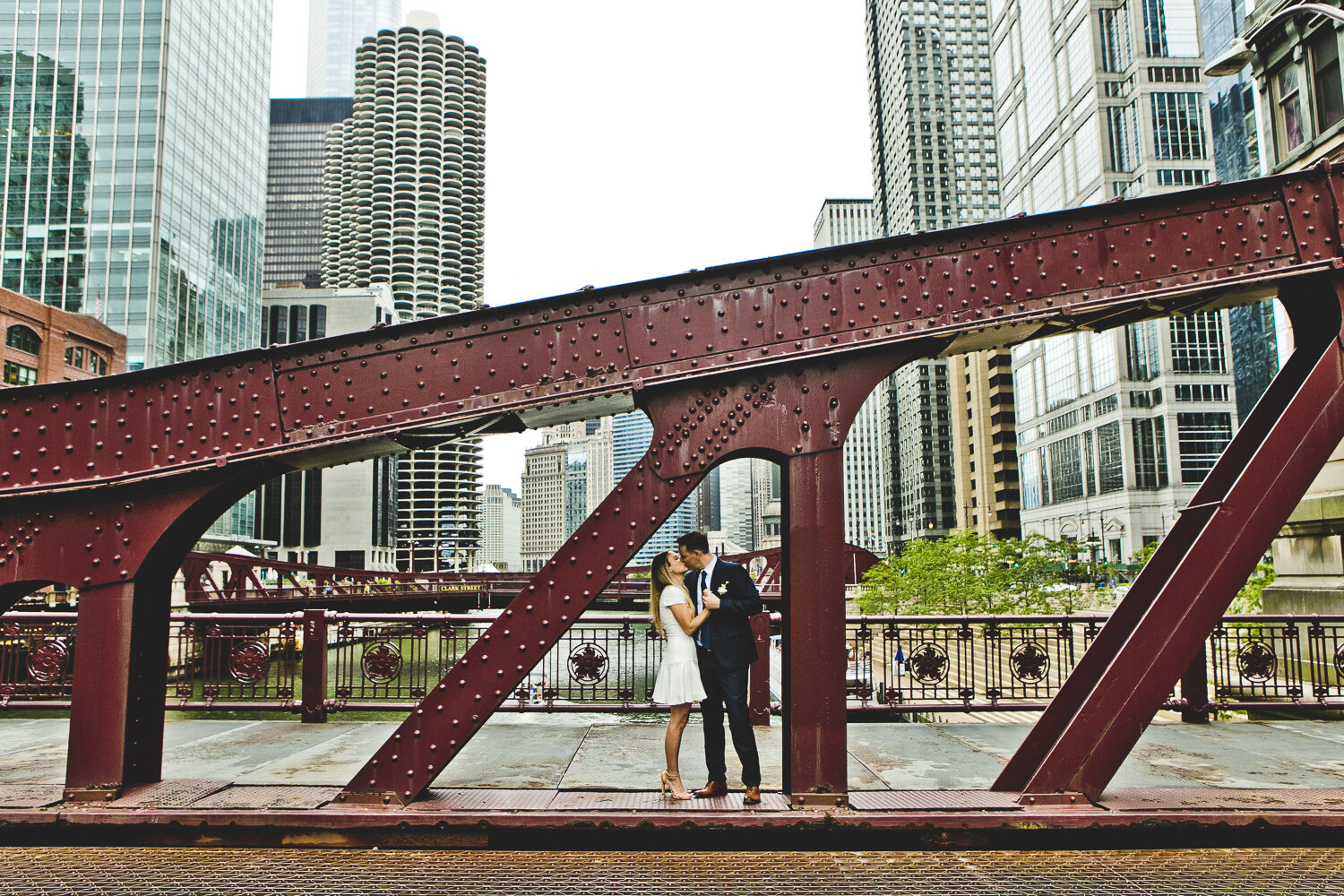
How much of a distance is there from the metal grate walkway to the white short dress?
1035 mm

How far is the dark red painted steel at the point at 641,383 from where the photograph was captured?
232 inches

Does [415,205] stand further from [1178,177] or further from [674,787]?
[674,787]

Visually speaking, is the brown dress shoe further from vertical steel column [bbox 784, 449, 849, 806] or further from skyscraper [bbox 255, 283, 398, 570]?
skyscraper [bbox 255, 283, 398, 570]

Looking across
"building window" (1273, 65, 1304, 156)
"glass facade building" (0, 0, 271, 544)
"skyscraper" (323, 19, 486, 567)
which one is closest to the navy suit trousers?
"building window" (1273, 65, 1304, 156)

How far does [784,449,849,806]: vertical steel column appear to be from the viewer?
18.9ft

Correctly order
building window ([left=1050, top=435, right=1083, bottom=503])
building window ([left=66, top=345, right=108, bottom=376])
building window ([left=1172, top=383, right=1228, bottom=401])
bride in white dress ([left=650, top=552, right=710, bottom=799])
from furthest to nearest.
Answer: building window ([left=1050, top=435, right=1083, bottom=503]) < building window ([left=1172, top=383, right=1228, bottom=401]) < building window ([left=66, top=345, right=108, bottom=376]) < bride in white dress ([left=650, top=552, right=710, bottom=799])

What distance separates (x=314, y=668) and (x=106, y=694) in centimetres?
433

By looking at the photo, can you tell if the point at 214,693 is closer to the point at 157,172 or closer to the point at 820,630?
the point at 820,630

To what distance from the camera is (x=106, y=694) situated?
19.8 feet

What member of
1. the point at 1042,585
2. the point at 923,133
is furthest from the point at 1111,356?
the point at 923,133

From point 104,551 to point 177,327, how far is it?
3788 inches

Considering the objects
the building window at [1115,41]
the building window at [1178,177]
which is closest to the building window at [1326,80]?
the building window at [1178,177]

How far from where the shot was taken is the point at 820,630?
19.1 ft

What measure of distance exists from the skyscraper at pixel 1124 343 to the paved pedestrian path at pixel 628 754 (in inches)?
3032
